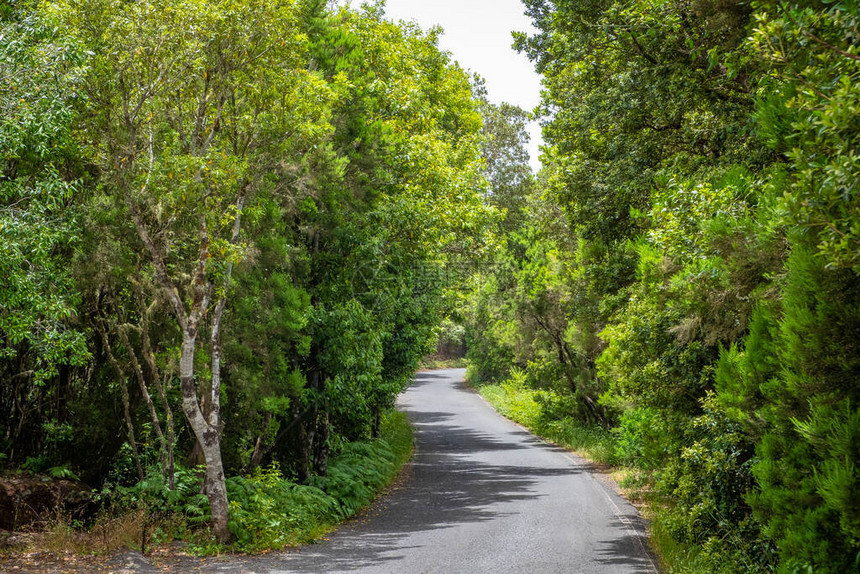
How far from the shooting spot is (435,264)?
19.1 m

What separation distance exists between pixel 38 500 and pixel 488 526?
297 inches

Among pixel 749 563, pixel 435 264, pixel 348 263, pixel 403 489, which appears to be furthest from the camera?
pixel 435 264

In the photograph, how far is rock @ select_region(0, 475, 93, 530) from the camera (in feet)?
32.8

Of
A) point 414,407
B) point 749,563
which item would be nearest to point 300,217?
point 749,563

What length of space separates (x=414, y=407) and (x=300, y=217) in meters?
26.8

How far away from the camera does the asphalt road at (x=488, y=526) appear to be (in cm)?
1002

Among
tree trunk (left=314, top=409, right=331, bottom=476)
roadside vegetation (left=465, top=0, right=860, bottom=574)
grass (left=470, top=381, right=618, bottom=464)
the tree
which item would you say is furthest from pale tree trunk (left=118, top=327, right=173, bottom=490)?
grass (left=470, top=381, right=618, bottom=464)

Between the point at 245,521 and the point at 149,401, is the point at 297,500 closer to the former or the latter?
the point at 245,521

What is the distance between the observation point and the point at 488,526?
41.8ft

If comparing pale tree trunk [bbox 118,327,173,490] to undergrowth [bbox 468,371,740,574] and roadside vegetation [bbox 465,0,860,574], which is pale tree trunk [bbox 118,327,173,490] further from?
undergrowth [bbox 468,371,740,574]

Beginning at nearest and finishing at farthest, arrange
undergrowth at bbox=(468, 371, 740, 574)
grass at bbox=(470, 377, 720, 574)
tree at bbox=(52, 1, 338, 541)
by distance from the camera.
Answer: undergrowth at bbox=(468, 371, 740, 574)
grass at bbox=(470, 377, 720, 574)
tree at bbox=(52, 1, 338, 541)

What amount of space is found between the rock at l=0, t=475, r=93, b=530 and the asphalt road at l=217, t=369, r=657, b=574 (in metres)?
2.85

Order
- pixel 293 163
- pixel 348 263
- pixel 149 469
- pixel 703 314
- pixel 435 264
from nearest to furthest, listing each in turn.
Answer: pixel 703 314 < pixel 149 469 < pixel 293 163 < pixel 348 263 < pixel 435 264

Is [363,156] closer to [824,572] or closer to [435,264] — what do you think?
[435,264]
